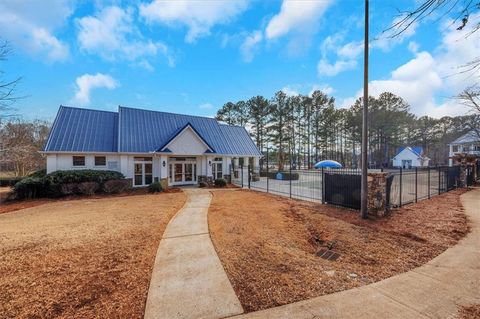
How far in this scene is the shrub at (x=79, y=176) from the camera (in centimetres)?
1405

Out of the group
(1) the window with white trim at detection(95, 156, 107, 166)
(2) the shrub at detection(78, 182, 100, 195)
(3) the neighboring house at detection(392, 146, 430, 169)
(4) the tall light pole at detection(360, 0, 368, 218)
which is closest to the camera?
(4) the tall light pole at detection(360, 0, 368, 218)

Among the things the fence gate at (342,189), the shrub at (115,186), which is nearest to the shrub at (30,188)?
the shrub at (115,186)

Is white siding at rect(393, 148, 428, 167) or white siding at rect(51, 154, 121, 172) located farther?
white siding at rect(393, 148, 428, 167)

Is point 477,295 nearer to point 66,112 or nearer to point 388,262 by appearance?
point 388,262

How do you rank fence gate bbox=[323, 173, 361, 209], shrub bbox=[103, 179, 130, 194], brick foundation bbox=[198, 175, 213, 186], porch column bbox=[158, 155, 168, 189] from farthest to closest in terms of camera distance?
brick foundation bbox=[198, 175, 213, 186] < porch column bbox=[158, 155, 168, 189] < shrub bbox=[103, 179, 130, 194] < fence gate bbox=[323, 173, 361, 209]

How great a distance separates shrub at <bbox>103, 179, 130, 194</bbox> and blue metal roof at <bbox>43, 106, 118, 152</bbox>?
3.53m

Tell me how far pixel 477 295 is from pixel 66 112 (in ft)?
80.8

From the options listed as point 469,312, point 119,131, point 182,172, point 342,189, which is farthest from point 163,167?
point 469,312

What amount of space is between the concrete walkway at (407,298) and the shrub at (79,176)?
15.7 meters

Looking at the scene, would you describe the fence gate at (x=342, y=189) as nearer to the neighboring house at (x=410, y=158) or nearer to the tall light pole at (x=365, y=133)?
the tall light pole at (x=365, y=133)

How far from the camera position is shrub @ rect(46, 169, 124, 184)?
1405cm

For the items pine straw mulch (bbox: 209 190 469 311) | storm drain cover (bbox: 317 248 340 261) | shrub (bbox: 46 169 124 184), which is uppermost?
shrub (bbox: 46 169 124 184)

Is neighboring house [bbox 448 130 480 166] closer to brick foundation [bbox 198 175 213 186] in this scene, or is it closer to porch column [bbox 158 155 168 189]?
brick foundation [bbox 198 175 213 186]

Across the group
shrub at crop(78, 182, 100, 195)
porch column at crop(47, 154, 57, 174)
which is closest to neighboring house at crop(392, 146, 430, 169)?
shrub at crop(78, 182, 100, 195)
